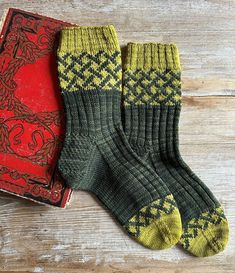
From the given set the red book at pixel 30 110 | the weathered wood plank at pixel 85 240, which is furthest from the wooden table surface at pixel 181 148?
the red book at pixel 30 110

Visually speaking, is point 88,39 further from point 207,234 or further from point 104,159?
point 207,234

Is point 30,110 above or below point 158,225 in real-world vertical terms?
above

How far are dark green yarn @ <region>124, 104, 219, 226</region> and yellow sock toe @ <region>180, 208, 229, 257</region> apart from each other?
0.06m

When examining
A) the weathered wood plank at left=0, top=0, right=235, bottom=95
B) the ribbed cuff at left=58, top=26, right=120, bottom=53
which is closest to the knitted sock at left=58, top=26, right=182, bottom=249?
the ribbed cuff at left=58, top=26, right=120, bottom=53

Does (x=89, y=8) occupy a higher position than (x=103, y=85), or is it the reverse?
(x=89, y=8)

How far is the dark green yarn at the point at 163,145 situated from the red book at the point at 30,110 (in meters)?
0.23

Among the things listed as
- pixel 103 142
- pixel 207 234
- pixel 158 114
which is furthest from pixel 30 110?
pixel 207 234

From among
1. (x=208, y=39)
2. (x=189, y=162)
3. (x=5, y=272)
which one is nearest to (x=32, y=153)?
(x=5, y=272)

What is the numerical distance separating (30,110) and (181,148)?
0.49m

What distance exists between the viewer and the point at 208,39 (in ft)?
4.31

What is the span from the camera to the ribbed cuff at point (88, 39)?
121 centimetres

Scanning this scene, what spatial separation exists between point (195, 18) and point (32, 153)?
702mm

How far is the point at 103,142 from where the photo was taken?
1.22 m

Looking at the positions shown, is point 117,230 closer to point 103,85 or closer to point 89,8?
point 103,85
